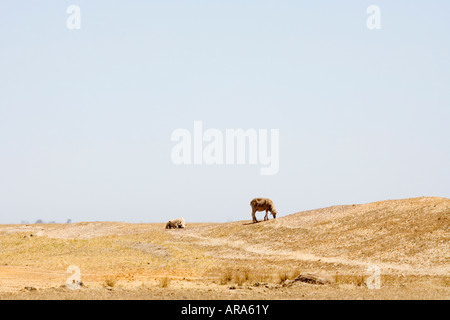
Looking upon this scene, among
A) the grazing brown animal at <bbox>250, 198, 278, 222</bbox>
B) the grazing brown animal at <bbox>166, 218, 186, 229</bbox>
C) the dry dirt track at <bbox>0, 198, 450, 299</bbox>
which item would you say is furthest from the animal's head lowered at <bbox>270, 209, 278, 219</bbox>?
the grazing brown animal at <bbox>166, 218, 186, 229</bbox>

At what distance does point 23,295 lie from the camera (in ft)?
70.2

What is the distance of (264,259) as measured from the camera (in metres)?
38.9

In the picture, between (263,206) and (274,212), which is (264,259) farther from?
(263,206)

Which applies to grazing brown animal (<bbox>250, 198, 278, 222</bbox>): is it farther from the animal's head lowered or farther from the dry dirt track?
the dry dirt track

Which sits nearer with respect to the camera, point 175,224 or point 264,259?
point 264,259

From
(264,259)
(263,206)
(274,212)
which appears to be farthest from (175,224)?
(264,259)

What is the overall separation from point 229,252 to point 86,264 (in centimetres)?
1129

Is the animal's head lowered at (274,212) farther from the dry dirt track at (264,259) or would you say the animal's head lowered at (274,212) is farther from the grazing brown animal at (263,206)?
the dry dirt track at (264,259)

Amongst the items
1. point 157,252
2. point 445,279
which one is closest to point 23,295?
point 445,279

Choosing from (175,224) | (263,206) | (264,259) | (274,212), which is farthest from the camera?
(175,224)

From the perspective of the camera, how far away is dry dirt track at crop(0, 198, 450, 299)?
2302 cm

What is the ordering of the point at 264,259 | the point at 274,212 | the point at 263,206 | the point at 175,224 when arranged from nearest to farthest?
the point at 264,259 < the point at 274,212 < the point at 263,206 < the point at 175,224

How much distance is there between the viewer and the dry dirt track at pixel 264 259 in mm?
23016

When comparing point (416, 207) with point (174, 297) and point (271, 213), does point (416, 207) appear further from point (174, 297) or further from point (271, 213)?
point (174, 297)
